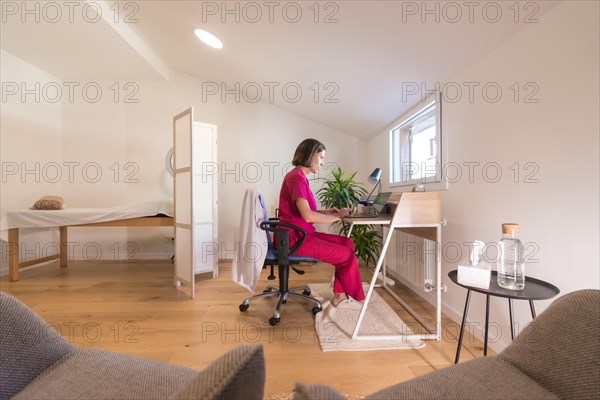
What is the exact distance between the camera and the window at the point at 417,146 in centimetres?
221

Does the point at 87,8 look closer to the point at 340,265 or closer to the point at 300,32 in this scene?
the point at 300,32

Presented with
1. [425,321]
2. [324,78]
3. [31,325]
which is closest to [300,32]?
[324,78]

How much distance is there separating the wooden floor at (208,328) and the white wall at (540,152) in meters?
0.65

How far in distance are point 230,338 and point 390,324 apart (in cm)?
114

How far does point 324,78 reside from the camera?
2.57 meters

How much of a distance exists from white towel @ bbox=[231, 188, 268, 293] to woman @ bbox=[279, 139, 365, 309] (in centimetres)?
21

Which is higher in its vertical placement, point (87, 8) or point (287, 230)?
point (87, 8)

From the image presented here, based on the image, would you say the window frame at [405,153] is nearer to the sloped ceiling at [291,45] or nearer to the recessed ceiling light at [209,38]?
the sloped ceiling at [291,45]

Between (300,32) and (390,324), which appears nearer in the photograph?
(390,324)

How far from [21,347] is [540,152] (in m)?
2.23

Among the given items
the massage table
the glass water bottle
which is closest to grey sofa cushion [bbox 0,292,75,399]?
the glass water bottle

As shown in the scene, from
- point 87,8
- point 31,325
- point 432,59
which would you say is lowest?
point 31,325

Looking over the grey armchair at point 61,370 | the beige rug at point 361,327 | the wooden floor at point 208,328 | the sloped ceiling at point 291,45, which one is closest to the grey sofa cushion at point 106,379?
the grey armchair at point 61,370

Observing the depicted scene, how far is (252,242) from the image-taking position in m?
1.96
